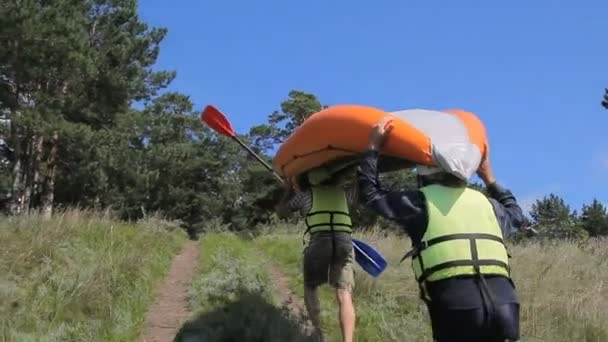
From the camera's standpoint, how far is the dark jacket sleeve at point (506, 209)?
147 inches

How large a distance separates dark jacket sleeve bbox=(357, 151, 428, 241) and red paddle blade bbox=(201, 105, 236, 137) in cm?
561

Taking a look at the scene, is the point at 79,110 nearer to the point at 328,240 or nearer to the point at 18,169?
the point at 18,169

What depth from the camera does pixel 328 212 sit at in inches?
242

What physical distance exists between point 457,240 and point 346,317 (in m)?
2.47

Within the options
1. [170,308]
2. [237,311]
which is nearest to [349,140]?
[237,311]

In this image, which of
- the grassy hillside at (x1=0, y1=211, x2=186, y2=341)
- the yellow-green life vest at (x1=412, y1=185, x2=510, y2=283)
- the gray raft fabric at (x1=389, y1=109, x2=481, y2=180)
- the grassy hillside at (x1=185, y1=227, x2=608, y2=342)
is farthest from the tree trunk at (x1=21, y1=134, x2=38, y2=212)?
the yellow-green life vest at (x1=412, y1=185, x2=510, y2=283)

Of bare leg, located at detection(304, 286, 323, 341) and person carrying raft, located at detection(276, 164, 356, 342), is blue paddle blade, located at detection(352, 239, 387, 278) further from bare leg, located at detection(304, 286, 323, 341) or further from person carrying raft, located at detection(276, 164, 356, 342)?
bare leg, located at detection(304, 286, 323, 341)

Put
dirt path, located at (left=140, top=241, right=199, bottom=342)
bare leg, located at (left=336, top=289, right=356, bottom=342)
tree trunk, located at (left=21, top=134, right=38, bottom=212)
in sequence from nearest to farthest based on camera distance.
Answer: bare leg, located at (left=336, top=289, right=356, bottom=342), dirt path, located at (left=140, top=241, right=199, bottom=342), tree trunk, located at (left=21, top=134, right=38, bottom=212)

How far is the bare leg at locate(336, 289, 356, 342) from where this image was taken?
5.61 metres

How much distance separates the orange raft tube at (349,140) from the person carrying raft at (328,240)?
0.20 meters

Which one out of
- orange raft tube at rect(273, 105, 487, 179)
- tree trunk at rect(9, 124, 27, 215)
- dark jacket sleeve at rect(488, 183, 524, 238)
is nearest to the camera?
dark jacket sleeve at rect(488, 183, 524, 238)

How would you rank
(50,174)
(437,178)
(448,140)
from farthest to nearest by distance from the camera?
(50,174) → (448,140) → (437,178)

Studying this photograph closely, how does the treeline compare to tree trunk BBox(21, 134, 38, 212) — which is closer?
the treeline

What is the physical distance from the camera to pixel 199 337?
607 centimetres
